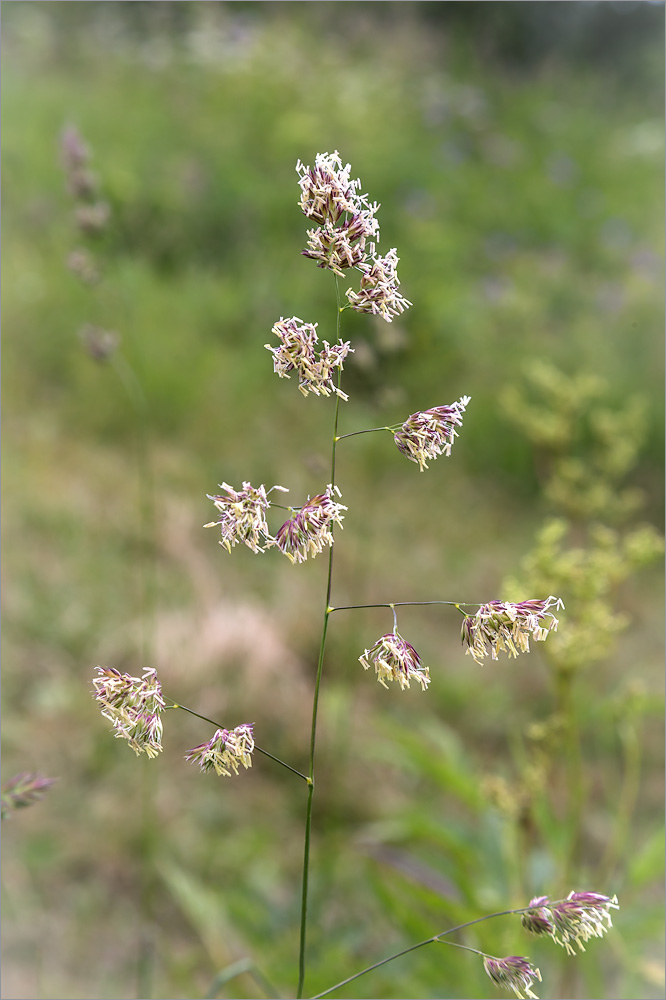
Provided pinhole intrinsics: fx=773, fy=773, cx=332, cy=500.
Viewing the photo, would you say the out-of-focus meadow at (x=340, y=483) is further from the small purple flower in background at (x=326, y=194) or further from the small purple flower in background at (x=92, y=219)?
the small purple flower in background at (x=326, y=194)

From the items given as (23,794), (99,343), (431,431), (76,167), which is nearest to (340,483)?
(99,343)

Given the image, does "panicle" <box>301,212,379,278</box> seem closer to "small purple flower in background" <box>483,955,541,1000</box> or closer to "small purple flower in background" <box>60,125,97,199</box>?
"small purple flower in background" <box>483,955,541,1000</box>

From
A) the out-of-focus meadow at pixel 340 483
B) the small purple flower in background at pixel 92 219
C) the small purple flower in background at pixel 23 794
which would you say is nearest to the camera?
the small purple flower in background at pixel 23 794

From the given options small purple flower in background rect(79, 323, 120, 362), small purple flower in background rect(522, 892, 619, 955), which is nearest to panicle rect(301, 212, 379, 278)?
small purple flower in background rect(522, 892, 619, 955)

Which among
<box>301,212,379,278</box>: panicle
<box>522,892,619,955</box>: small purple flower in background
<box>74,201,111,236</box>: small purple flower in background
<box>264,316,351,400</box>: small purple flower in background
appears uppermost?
<box>74,201,111,236</box>: small purple flower in background

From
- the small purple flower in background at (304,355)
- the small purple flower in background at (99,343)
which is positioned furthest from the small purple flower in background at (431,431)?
the small purple flower in background at (99,343)

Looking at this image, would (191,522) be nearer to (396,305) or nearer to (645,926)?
(645,926)
